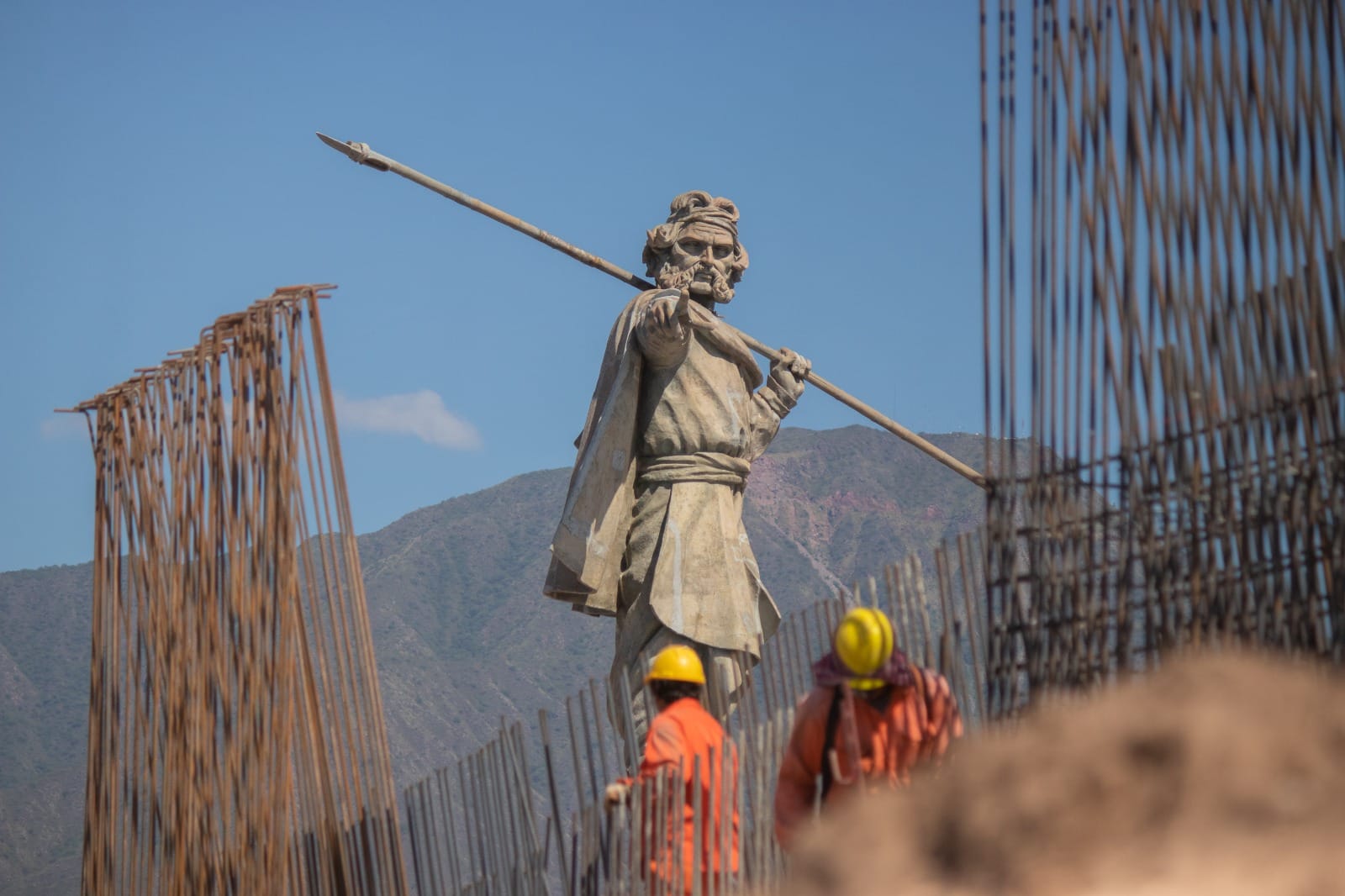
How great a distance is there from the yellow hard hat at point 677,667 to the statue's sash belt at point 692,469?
2.31 meters

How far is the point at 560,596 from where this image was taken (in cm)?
854

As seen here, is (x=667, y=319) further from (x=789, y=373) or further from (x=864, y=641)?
(x=864, y=641)

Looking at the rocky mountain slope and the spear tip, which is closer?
the spear tip

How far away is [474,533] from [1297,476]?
178 feet

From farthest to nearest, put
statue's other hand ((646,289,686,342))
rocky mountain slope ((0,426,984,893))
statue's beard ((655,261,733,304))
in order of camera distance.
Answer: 1. rocky mountain slope ((0,426,984,893))
2. statue's beard ((655,261,733,304))
3. statue's other hand ((646,289,686,342))

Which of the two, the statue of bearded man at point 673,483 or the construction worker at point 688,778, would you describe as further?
the statue of bearded man at point 673,483

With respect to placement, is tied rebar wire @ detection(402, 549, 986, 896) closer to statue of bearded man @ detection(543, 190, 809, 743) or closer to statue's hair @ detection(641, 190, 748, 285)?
statue of bearded man @ detection(543, 190, 809, 743)

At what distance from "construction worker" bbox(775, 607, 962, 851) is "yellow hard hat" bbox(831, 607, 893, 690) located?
2.0 inches

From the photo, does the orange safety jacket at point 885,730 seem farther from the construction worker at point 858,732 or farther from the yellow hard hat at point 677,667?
the yellow hard hat at point 677,667

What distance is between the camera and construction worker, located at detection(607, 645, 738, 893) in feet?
19.8

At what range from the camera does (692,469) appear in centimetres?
855

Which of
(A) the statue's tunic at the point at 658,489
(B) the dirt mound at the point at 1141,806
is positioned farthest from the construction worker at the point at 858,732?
(A) the statue's tunic at the point at 658,489

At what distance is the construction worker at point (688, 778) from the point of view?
604 cm

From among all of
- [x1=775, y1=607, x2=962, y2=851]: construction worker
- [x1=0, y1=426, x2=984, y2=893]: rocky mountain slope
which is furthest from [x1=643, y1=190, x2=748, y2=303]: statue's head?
[x1=0, y1=426, x2=984, y2=893]: rocky mountain slope
